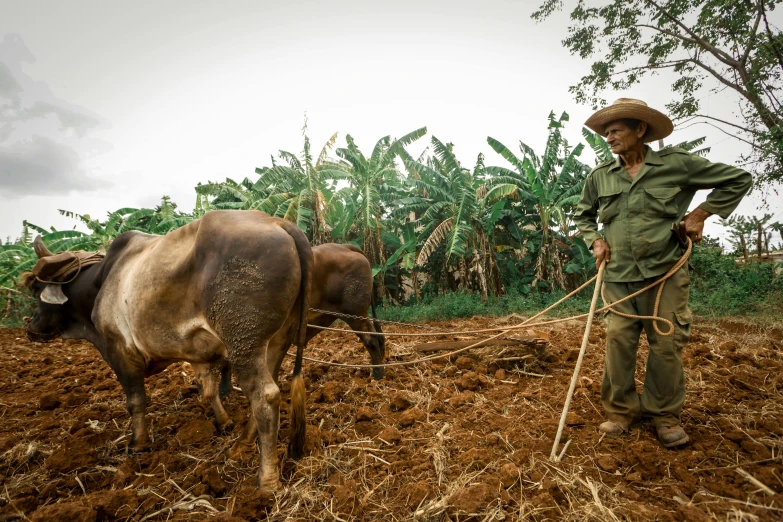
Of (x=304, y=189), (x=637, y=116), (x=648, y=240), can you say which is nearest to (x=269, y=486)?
(x=648, y=240)

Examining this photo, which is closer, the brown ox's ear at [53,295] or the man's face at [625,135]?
the man's face at [625,135]

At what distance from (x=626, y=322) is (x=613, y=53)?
11112mm

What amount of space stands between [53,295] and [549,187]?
429 inches

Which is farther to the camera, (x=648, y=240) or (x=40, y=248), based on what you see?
(x=40, y=248)

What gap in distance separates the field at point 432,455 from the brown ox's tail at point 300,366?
14 cm

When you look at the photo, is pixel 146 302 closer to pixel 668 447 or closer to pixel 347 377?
pixel 347 377

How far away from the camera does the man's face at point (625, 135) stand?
9.29 feet

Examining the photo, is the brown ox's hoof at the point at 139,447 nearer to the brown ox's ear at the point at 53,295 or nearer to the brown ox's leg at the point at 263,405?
the brown ox's leg at the point at 263,405

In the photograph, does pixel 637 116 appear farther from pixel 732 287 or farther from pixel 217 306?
pixel 732 287

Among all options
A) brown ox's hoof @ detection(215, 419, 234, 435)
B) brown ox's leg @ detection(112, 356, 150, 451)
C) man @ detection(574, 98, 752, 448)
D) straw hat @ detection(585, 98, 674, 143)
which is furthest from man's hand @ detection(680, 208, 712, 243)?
brown ox's leg @ detection(112, 356, 150, 451)

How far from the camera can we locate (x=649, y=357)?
280 cm

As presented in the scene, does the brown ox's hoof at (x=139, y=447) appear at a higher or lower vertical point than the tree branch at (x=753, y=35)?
lower

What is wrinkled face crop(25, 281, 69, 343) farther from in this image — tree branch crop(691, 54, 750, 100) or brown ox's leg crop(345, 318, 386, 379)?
tree branch crop(691, 54, 750, 100)

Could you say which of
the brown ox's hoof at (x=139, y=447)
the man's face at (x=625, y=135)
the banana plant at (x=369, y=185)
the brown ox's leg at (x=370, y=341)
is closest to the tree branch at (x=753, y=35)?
the banana plant at (x=369, y=185)
